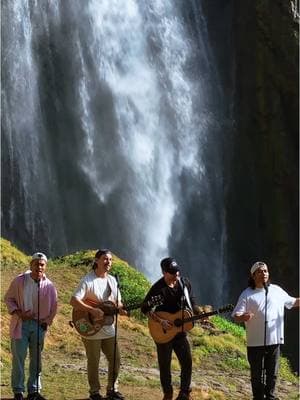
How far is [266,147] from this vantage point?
3136 cm

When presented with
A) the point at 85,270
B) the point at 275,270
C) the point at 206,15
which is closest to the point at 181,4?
the point at 206,15

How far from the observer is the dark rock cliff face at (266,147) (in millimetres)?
30922

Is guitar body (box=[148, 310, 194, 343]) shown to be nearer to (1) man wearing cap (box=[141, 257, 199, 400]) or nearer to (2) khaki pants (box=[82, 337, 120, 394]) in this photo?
(1) man wearing cap (box=[141, 257, 199, 400])

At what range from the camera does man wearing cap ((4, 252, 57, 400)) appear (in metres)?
7.95

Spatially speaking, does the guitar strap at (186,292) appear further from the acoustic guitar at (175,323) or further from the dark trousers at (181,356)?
the dark trousers at (181,356)

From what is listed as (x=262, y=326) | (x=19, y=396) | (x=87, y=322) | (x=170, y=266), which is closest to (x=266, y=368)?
(x=262, y=326)

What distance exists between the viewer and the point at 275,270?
99.5 ft

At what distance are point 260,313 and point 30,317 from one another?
2.36 m

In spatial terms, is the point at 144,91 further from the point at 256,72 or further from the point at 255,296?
the point at 255,296

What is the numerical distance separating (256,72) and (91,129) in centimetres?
822

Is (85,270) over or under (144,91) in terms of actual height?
under

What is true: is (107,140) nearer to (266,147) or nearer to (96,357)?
(266,147)

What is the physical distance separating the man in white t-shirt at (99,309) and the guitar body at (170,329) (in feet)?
1.18

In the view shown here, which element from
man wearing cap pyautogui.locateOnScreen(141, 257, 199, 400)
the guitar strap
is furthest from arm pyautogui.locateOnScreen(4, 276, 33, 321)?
the guitar strap
